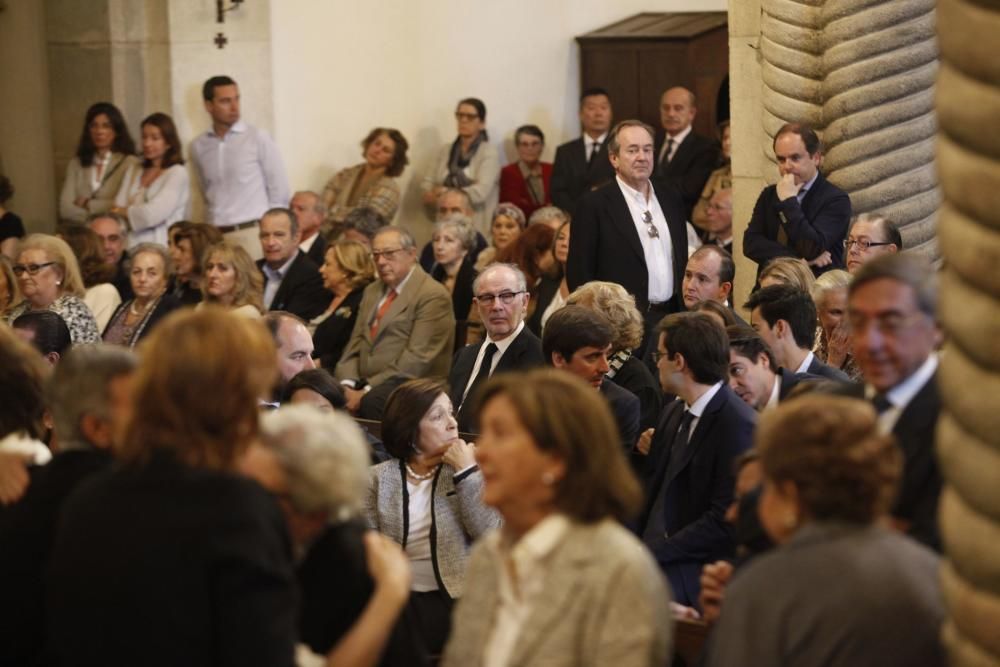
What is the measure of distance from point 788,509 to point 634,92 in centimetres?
907

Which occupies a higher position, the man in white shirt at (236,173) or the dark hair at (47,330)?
the man in white shirt at (236,173)

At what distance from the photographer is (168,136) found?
10000mm

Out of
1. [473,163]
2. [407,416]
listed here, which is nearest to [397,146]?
[473,163]

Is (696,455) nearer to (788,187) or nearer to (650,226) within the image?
(788,187)

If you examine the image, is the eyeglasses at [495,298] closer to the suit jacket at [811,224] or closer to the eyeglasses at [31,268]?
the suit jacket at [811,224]

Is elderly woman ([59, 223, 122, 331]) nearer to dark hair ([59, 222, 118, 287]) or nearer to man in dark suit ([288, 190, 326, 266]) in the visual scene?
dark hair ([59, 222, 118, 287])

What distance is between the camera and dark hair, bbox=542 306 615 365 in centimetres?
536

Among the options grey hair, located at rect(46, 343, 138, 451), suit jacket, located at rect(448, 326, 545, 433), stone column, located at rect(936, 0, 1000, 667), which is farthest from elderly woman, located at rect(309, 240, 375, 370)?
stone column, located at rect(936, 0, 1000, 667)

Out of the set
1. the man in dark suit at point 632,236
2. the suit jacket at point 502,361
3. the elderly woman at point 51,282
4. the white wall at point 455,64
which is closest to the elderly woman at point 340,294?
the elderly woman at point 51,282

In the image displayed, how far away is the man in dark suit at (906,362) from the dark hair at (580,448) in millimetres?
494

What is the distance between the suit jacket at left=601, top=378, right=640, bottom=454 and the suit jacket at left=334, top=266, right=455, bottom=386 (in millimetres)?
2559

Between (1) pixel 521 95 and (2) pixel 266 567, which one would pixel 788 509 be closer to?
(2) pixel 266 567

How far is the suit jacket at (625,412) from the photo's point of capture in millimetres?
5225

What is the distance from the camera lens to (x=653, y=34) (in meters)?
11.4
